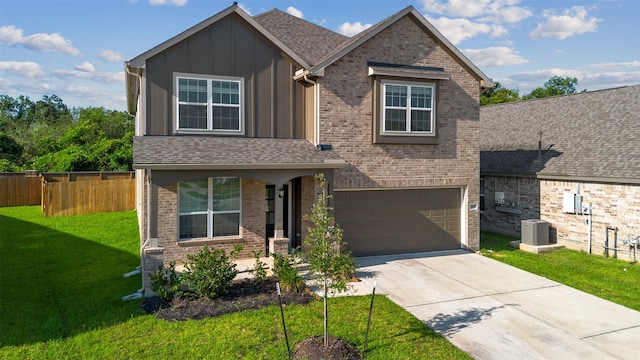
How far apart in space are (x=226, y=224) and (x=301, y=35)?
7.12 metres

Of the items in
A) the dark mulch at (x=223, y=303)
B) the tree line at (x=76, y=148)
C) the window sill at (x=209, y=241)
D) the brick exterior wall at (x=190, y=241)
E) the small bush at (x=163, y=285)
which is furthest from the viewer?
the tree line at (x=76, y=148)

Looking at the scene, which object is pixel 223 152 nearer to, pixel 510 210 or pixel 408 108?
pixel 408 108

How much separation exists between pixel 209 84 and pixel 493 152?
1291 cm

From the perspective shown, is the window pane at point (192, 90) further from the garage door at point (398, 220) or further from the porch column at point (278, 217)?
the garage door at point (398, 220)

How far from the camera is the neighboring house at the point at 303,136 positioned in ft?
37.5

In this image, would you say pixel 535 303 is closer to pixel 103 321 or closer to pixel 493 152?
pixel 103 321

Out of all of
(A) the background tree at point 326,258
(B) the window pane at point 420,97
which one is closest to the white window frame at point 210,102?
(B) the window pane at point 420,97

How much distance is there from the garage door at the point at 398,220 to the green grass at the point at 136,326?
4.02m

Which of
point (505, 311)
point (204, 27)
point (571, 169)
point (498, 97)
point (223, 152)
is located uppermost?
point (498, 97)

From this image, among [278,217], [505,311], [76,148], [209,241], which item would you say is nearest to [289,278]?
[278,217]

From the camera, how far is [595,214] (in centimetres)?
1410

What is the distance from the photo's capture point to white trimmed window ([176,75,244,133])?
11.8 meters

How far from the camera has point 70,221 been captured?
19.4 metres

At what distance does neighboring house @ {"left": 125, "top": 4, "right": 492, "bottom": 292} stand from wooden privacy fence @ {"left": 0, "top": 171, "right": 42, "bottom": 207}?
1670 centimetres
